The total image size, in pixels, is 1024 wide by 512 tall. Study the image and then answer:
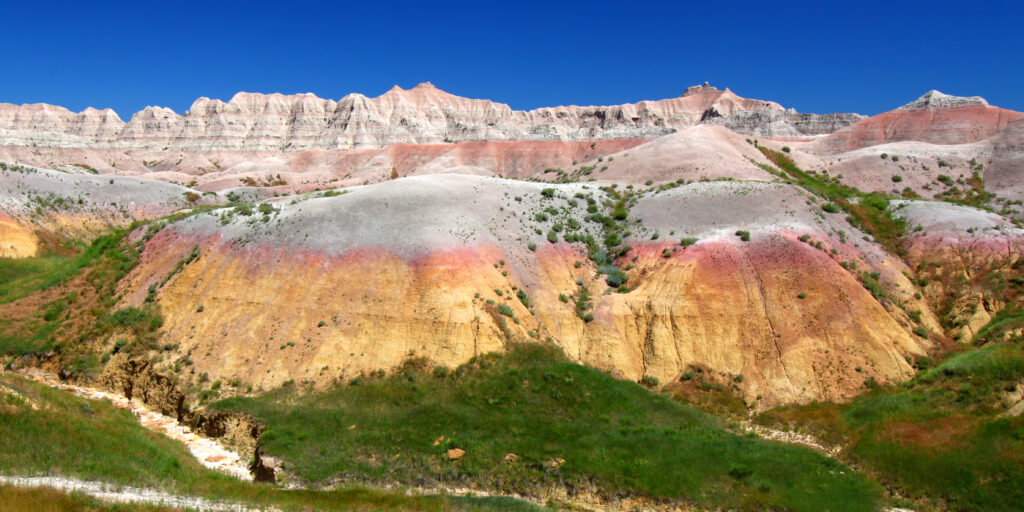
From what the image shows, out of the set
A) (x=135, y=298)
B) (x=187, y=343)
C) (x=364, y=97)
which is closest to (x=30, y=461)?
(x=187, y=343)

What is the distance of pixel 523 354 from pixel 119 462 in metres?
15.5

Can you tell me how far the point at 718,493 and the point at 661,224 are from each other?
20559 millimetres

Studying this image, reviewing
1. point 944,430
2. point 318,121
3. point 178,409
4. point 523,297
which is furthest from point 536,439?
point 318,121

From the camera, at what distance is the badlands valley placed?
58.3 ft

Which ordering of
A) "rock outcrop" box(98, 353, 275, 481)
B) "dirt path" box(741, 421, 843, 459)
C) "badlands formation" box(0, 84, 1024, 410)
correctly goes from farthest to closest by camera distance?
"badlands formation" box(0, 84, 1024, 410)
"rock outcrop" box(98, 353, 275, 481)
"dirt path" box(741, 421, 843, 459)

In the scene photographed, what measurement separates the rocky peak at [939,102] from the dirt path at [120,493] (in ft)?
347

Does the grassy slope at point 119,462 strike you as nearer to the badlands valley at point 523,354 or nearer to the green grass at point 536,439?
the badlands valley at point 523,354

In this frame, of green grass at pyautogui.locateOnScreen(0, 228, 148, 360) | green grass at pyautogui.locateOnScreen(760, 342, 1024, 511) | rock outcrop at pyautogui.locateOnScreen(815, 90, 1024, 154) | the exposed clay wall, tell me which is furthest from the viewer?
rock outcrop at pyautogui.locateOnScreen(815, 90, 1024, 154)

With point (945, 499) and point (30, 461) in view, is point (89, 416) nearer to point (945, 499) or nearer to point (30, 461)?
point (30, 461)

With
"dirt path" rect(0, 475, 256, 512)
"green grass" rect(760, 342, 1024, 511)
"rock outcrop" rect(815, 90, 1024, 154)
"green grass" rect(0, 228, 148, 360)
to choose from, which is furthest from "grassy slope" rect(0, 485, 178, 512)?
"rock outcrop" rect(815, 90, 1024, 154)

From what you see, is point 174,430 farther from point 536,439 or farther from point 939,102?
point 939,102

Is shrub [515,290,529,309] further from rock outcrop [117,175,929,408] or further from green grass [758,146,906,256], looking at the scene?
green grass [758,146,906,256]

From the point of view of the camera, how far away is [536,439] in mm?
20906

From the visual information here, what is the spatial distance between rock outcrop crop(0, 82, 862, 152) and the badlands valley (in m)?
89.1
